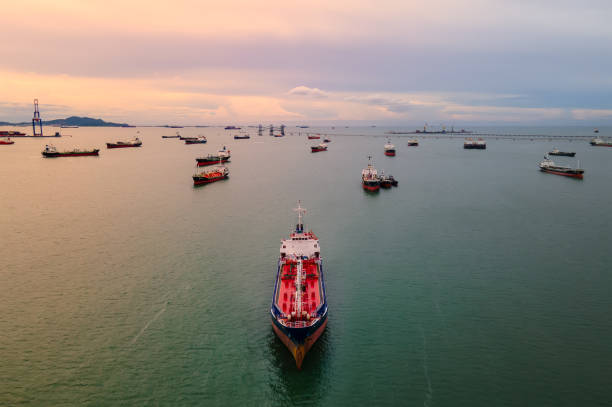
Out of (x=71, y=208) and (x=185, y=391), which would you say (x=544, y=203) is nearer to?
(x=185, y=391)

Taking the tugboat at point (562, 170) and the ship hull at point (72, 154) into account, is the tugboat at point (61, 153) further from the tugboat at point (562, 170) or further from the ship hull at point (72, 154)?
the tugboat at point (562, 170)

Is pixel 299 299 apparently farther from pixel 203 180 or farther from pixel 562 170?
pixel 562 170

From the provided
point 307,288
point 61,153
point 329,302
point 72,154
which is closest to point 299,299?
point 307,288

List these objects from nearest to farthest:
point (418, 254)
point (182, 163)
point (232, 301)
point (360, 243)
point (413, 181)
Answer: point (232, 301) < point (418, 254) < point (360, 243) < point (413, 181) < point (182, 163)

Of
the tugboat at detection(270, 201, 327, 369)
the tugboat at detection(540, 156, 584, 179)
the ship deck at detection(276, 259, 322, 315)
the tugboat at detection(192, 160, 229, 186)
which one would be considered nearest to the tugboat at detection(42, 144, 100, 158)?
the tugboat at detection(192, 160, 229, 186)

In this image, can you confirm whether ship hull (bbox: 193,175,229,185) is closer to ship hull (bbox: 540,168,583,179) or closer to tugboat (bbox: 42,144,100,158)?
tugboat (bbox: 42,144,100,158)

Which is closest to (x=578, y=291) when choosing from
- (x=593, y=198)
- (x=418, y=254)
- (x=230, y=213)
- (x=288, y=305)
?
(x=418, y=254)
